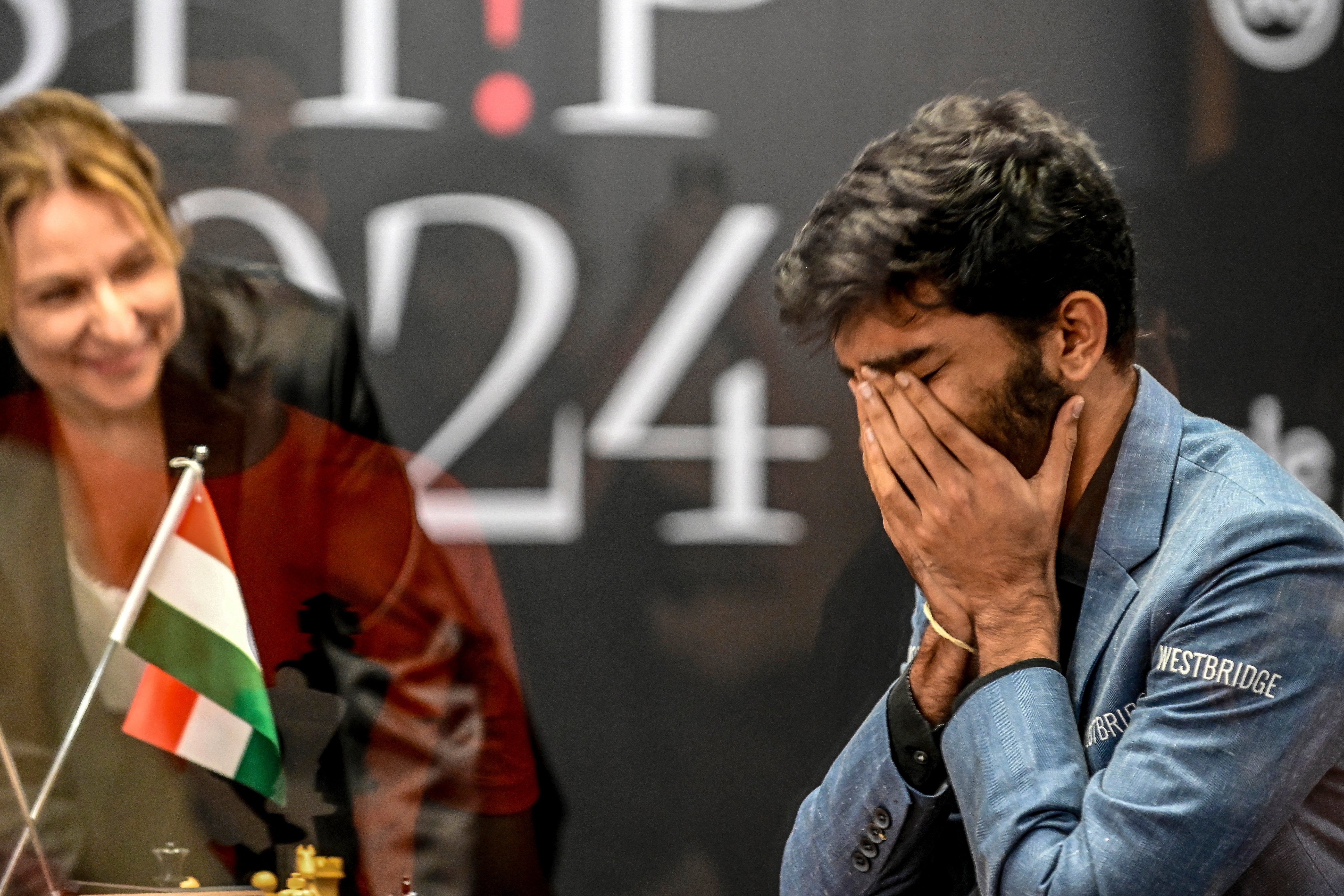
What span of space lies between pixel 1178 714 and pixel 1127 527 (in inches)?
9.0

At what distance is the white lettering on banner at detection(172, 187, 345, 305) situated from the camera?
5.92 ft

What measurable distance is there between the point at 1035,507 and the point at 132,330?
4.16 ft

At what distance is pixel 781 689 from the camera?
192 centimetres

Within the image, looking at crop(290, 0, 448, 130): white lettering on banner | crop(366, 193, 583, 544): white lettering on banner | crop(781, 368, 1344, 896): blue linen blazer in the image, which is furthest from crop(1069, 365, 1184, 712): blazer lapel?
crop(290, 0, 448, 130): white lettering on banner

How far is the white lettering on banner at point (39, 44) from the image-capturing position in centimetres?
179

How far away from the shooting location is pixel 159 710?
179 centimetres

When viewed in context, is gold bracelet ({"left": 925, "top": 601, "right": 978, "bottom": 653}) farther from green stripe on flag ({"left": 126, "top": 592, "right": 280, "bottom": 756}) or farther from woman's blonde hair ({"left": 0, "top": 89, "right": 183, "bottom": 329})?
woman's blonde hair ({"left": 0, "top": 89, "right": 183, "bottom": 329})

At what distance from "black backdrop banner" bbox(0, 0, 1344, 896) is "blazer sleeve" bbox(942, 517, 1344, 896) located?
71 centimetres

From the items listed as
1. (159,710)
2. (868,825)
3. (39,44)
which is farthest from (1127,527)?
(39,44)

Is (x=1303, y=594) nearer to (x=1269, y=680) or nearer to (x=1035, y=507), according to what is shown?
(x=1269, y=680)

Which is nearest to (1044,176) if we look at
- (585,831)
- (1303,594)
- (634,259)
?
(1303,594)

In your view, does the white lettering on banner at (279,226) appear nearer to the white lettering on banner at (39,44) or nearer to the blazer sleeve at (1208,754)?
the white lettering on banner at (39,44)

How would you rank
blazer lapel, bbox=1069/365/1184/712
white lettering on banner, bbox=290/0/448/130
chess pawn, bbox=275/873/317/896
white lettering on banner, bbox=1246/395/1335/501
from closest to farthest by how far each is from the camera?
blazer lapel, bbox=1069/365/1184/712
chess pawn, bbox=275/873/317/896
white lettering on banner, bbox=290/0/448/130
white lettering on banner, bbox=1246/395/1335/501

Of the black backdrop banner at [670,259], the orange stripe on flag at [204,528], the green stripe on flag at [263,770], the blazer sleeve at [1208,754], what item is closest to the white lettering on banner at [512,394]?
the black backdrop banner at [670,259]
